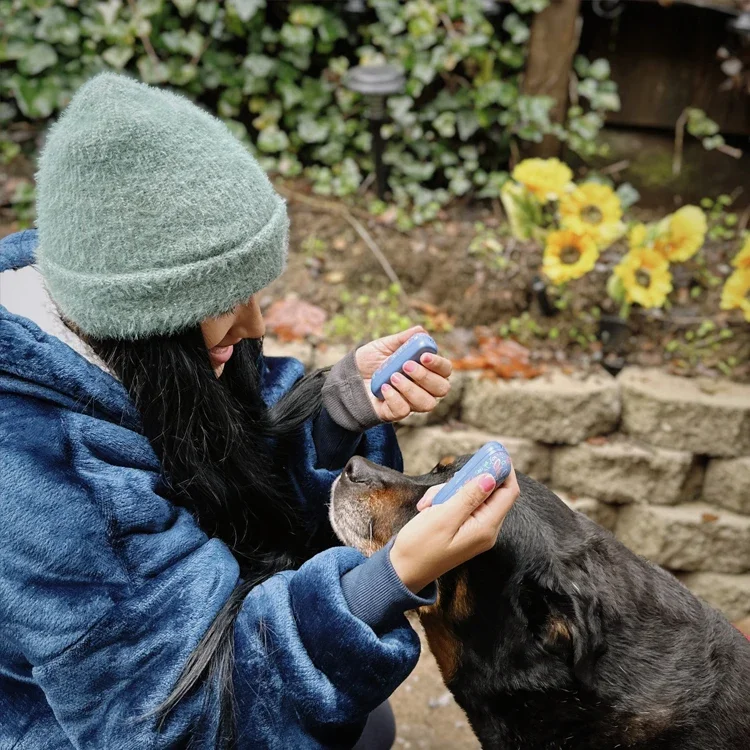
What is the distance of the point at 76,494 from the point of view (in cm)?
158

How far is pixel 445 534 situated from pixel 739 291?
2473 millimetres

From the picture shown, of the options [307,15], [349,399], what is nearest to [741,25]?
[307,15]

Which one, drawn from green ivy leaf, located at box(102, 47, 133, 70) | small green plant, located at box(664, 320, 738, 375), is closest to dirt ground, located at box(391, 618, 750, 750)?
small green plant, located at box(664, 320, 738, 375)

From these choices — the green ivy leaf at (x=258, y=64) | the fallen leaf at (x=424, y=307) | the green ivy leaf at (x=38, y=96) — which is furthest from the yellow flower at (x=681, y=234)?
the green ivy leaf at (x=38, y=96)

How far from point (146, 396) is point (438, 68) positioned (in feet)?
9.60

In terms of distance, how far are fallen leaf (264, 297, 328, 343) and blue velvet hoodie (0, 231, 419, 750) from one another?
1987mm

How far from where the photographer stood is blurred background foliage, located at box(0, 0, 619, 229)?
4074mm

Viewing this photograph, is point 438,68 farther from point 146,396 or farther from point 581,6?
point 146,396

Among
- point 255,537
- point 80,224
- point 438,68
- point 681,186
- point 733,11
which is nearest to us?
point 80,224

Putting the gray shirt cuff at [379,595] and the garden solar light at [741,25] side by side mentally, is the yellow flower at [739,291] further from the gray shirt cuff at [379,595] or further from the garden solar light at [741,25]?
the gray shirt cuff at [379,595]

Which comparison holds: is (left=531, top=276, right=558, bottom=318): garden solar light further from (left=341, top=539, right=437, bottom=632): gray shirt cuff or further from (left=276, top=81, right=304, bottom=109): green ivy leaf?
(left=341, top=539, right=437, bottom=632): gray shirt cuff

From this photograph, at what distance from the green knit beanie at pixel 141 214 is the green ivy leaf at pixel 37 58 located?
124 inches

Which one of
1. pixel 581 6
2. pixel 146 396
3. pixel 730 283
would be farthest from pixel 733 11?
pixel 146 396

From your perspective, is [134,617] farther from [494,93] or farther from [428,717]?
[494,93]
